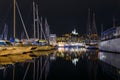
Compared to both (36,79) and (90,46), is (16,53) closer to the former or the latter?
(36,79)

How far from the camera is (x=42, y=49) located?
74.4 m

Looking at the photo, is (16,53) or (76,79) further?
(16,53)

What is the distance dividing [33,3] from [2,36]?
16.2 meters

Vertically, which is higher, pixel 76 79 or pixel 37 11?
pixel 37 11

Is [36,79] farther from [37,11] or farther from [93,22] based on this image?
[93,22]

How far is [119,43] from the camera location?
45188 millimetres

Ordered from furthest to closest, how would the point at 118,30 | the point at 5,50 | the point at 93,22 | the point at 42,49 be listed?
the point at 93,22 → the point at 42,49 → the point at 118,30 → the point at 5,50

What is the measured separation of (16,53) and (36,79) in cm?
3174

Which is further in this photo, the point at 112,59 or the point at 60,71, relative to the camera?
the point at 112,59

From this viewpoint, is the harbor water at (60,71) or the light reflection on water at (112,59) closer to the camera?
the harbor water at (60,71)

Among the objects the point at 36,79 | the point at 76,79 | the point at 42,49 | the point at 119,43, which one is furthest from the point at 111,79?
the point at 42,49

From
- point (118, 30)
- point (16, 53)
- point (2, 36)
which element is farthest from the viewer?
point (2, 36)

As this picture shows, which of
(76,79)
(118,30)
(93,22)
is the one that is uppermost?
(93,22)

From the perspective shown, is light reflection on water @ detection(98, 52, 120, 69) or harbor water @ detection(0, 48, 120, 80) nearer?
harbor water @ detection(0, 48, 120, 80)
